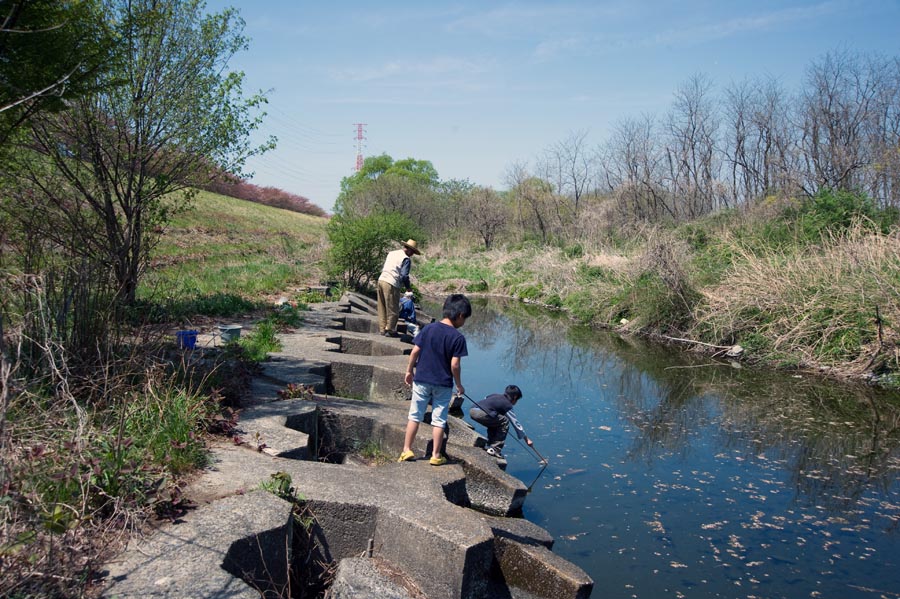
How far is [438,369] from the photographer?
5.96 meters

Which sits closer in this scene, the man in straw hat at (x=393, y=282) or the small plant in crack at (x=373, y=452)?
the small plant in crack at (x=373, y=452)

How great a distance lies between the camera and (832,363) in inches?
Answer: 498

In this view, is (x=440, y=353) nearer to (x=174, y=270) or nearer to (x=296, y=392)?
(x=296, y=392)

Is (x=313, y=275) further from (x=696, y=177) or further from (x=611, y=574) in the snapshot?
(x=696, y=177)

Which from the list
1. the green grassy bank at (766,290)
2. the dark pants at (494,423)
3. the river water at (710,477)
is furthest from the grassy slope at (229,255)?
the green grassy bank at (766,290)

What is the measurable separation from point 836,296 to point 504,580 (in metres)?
10.9

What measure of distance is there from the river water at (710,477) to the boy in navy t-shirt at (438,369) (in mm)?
1517

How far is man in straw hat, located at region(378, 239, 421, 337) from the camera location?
11.4 m

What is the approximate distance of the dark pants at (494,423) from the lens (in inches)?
307

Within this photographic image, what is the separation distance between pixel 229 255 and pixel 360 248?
7502 millimetres

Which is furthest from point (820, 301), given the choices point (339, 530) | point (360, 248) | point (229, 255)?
point (229, 255)

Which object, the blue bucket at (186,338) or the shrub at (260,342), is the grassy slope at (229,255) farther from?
the shrub at (260,342)

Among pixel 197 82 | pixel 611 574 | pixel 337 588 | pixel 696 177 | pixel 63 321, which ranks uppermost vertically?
pixel 696 177

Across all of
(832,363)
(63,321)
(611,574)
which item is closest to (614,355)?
(832,363)
